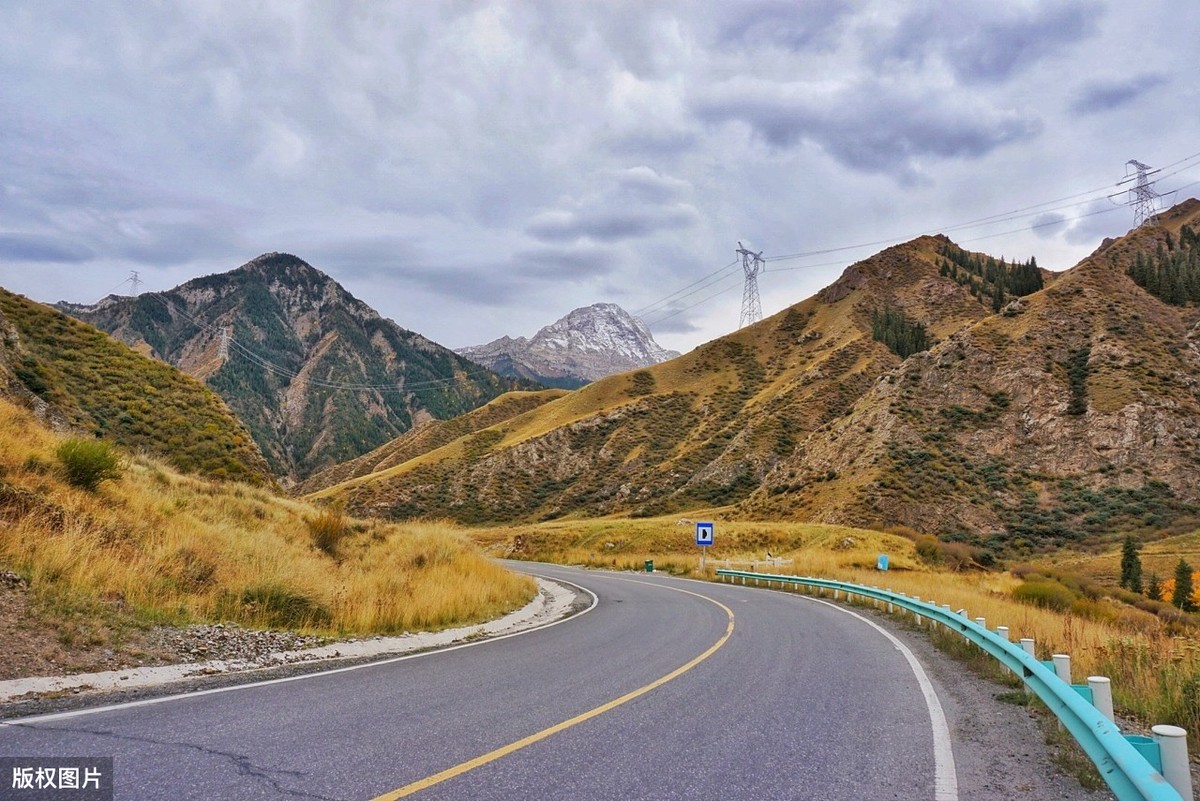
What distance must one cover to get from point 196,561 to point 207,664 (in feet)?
12.6

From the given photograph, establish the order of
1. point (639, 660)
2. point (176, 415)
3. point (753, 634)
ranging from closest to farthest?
1. point (639, 660)
2. point (753, 634)
3. point (176, 415)

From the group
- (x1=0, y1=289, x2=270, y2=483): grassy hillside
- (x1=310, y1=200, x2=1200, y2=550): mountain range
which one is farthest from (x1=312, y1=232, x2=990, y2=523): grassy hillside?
(x1=0, y1=289, x2=270, y2=483): grassy hillside

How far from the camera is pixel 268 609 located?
37.1 feet

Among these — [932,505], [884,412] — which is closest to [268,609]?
[932,505]

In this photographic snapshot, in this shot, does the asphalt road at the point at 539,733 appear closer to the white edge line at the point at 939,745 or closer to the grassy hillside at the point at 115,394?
the white edge line at the point at 939,745

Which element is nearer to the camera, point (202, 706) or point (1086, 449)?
point (202, 706)

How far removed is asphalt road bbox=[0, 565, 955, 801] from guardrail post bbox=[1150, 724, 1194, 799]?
4.53ft

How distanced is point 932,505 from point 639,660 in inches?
1927

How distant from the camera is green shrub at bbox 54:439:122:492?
1263cm

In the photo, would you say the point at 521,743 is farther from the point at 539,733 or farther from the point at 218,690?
the point at 218,690

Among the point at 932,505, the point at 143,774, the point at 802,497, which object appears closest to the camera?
the point at 143,774

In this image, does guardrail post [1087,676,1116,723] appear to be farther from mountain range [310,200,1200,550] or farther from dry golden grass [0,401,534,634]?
mountain range [310,200,1200,550]

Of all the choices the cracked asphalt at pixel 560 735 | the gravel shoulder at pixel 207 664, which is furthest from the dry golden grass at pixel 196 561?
the cracked asphalt at pixel 560 735

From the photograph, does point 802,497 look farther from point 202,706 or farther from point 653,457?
point 202,706
